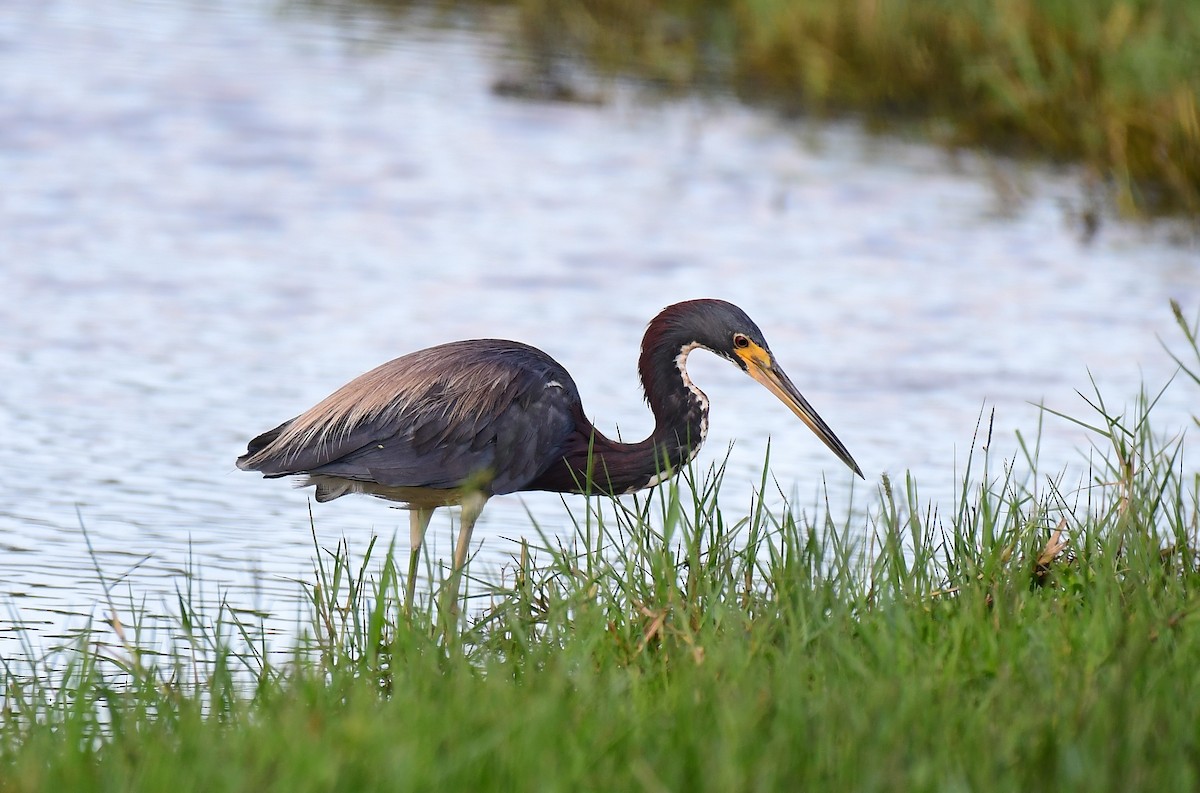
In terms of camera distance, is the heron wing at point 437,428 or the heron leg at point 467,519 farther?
the heron wing at point 437,428

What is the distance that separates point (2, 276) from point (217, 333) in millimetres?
1341

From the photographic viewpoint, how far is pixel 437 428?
215 inches

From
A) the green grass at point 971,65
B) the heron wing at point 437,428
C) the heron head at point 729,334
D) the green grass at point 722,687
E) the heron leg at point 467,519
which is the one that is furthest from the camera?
the green grass at point 971,65

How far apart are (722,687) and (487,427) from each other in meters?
1.95

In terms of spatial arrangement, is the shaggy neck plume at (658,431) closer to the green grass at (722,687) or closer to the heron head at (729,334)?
the heron head at (729,334)

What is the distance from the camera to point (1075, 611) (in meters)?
4.57

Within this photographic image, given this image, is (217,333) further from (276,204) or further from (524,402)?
(524,402)

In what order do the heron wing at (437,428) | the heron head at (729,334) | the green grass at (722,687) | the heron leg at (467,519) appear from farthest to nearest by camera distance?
the heron head at (729,334) → the heron wing at (437,428) → the heron leg at (467,519) → the green grass at (722,687)

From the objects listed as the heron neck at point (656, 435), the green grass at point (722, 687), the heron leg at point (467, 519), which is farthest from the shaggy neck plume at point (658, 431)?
the green grass at point (722, 687)

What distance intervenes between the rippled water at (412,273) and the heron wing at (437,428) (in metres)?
0.25

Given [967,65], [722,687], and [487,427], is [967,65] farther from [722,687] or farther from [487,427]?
[722,687]

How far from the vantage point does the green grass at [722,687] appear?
3240 millimetres

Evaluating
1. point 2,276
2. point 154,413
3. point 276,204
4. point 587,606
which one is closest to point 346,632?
point 587,606

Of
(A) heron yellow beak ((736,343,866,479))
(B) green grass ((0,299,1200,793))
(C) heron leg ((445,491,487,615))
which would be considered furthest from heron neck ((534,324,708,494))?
(B) green grass ((0,299,1200,793))
